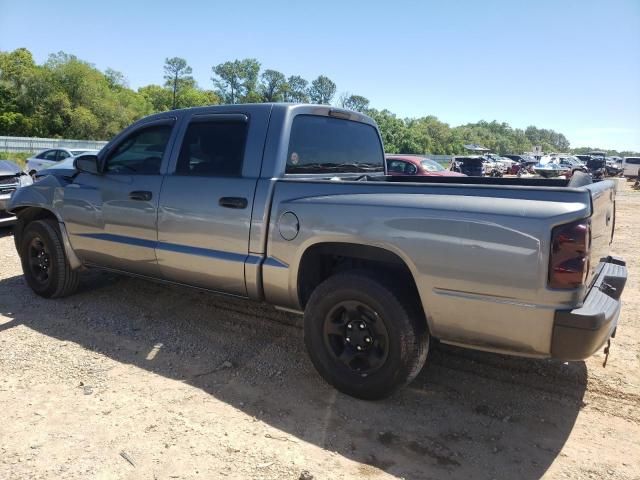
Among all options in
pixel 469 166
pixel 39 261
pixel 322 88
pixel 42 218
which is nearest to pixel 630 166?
pixel 469 166

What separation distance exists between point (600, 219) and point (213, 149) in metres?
2.82

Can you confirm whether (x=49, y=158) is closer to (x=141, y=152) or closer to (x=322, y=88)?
(x=141, y=152)

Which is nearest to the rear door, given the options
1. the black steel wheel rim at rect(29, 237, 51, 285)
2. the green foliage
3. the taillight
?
the black steel wheel rim at rect(29, 237, 51, 285)

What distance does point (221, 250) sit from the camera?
3660 millimetres

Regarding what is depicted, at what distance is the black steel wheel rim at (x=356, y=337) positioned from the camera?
305 centimetres

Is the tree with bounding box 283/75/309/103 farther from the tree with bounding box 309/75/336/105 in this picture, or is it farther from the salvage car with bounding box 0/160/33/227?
the salvage car with bounding box 0/160/33/227

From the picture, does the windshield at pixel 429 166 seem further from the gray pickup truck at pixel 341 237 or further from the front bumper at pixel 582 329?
the front bumper at pixel 582 329

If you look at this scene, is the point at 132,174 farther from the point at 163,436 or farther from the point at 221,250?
the point at 163,436

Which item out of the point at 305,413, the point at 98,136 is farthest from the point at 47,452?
the point at 98,136

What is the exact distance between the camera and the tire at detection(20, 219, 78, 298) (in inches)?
192

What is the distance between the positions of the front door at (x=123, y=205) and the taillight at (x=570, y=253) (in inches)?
121

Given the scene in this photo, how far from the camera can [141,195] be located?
13.6 feet

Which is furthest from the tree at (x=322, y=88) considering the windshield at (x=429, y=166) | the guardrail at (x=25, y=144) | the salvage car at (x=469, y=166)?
the windshield at (x=429, y=166)

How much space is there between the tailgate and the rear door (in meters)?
2.19
